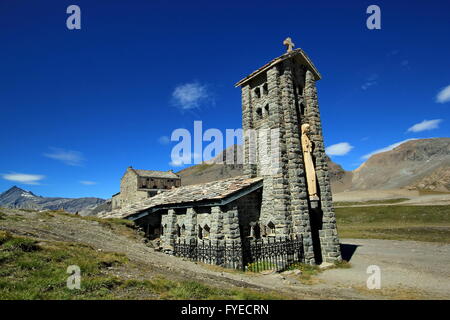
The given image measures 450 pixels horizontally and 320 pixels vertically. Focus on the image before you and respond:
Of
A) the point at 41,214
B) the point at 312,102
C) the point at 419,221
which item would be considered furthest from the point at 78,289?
the point at 419,221

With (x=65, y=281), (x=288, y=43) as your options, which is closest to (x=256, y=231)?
(x=65, y=281)

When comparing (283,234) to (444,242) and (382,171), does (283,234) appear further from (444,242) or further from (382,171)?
(382,171)

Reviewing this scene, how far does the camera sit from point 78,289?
17.1 feet

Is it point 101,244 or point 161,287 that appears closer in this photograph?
point 161,287

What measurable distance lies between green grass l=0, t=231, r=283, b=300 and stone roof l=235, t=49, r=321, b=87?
1303 centimetres

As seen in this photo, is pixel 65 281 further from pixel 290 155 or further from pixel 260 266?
pixel 290 155

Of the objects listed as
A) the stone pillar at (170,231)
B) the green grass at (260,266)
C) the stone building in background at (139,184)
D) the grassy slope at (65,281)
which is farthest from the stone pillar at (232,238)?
the stone building in background at (139,184)

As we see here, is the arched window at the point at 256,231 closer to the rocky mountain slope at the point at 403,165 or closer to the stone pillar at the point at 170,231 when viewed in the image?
the stone pillar at the point at 170,231

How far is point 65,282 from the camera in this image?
5469mm

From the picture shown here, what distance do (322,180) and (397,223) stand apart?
86.5 feet

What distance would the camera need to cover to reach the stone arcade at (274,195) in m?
12.4

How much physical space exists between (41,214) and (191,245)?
31.2ft

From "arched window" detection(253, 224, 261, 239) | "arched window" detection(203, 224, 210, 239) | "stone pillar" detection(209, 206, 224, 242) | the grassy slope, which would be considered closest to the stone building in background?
"arched window" detection(203, 224, 210, 239)

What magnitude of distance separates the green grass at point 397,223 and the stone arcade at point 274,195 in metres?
15.0
